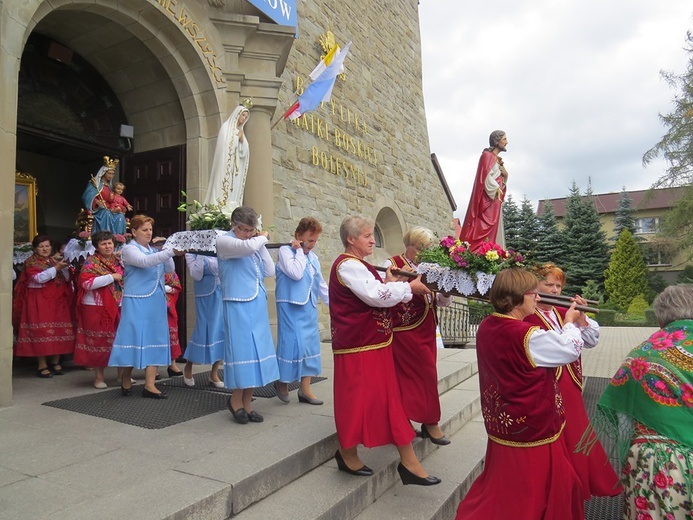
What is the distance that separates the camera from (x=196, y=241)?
14.9 feet

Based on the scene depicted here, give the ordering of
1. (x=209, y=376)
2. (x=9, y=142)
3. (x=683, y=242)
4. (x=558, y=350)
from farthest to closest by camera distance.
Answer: (x=683, y=242), (x=209, y=376), (x=9, y=142), (x=558, y=350)

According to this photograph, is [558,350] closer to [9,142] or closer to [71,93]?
[9,142]

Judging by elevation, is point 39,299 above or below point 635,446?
above

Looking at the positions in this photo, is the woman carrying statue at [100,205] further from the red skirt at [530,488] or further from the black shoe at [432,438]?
the red skirt at [530,488]

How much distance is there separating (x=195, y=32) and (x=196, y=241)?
3925mm

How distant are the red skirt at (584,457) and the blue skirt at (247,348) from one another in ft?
7.35

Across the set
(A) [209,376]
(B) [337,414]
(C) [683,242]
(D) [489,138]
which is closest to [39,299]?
(A) [209,376]

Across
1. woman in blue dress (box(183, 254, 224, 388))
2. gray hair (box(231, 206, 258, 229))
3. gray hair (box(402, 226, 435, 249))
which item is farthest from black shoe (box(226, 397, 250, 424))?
gray hair (box(402, 226, 435, 249))

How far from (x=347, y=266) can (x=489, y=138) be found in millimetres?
4310

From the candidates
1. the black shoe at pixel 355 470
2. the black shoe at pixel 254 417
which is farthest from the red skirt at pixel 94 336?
the black shoe at pixel 355 470

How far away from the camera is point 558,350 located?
2381mm

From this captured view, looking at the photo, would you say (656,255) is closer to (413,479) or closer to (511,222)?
(511,222)

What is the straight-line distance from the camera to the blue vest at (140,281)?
480cm

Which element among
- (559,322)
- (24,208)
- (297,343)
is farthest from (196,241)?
(24,208)
